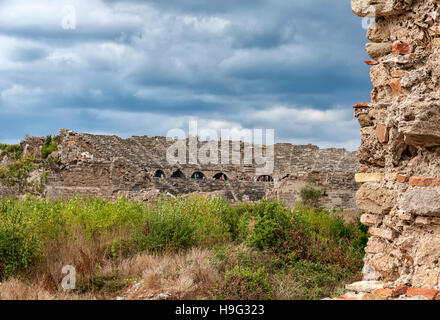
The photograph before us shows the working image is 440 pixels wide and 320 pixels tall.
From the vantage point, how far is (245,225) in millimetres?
9547

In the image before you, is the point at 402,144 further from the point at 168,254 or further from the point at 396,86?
the point at 168,254

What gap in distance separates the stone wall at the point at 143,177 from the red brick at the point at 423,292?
1568cm

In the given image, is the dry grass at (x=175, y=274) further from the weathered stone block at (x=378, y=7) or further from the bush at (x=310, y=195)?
the bush at (x=310, y=195)

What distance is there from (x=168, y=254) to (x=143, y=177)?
18.9 metres

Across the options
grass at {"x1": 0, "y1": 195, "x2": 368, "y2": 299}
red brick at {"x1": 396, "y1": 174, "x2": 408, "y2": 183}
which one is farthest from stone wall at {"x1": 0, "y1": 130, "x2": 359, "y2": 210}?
red brick at {"x1": 396, "y1": 174, "x2": 408, "y2": 183}

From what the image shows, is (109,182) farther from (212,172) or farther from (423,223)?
(423,223)

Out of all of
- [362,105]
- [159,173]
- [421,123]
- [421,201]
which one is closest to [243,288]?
[421,201]

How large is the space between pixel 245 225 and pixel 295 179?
17.4 metres

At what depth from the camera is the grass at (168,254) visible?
5984 mm

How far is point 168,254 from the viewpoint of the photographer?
7.64 m

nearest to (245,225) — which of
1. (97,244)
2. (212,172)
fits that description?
(97,244)

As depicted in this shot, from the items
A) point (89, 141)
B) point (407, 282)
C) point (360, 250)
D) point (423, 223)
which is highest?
point (89, 141)

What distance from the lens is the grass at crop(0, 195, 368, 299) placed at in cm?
598

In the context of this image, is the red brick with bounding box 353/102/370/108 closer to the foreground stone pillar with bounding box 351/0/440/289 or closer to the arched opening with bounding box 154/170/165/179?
the foreground stone pillar with bounding box 351/0/440/289
